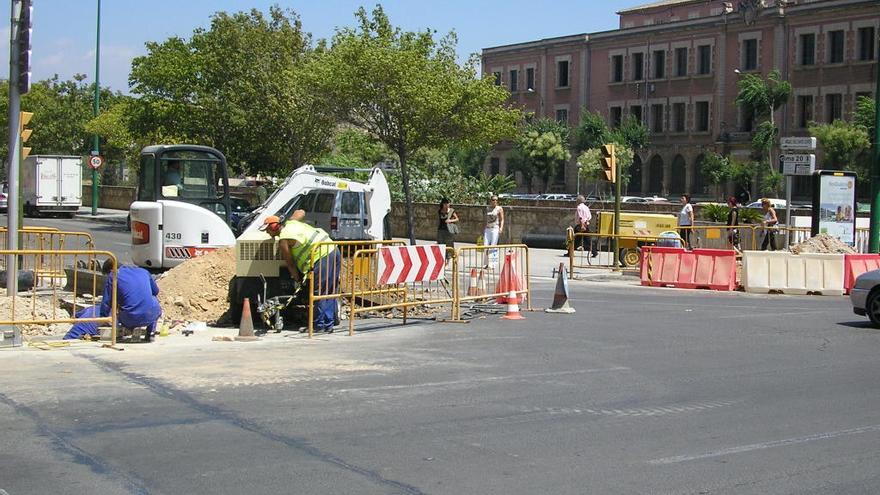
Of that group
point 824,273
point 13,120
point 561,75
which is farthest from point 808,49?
point 13,120

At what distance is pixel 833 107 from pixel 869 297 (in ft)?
160

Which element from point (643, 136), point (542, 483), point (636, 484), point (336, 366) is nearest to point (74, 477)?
point (542, 483)

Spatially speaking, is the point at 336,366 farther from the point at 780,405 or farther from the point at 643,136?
the point at 643,136

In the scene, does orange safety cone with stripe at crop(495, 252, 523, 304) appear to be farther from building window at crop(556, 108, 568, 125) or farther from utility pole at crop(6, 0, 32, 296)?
building window at crop(556, 108, 568, 125)

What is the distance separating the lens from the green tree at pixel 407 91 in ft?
100

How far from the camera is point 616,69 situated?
72875mm

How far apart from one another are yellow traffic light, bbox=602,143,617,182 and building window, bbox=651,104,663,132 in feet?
155

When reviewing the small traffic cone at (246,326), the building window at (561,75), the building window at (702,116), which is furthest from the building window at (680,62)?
the small traffic cone at (246,326)

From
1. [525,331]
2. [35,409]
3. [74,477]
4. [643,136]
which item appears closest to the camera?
[74,477]

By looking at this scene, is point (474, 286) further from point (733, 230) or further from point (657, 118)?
point (657, 118)

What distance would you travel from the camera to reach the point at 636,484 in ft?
23.1

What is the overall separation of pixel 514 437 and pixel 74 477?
3315mm

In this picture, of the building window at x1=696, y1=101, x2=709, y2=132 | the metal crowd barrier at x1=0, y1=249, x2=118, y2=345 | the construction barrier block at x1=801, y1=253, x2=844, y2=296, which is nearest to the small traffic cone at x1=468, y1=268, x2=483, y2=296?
the metal crowd barrier at x1=0, y1=249, x2=118, y2=345

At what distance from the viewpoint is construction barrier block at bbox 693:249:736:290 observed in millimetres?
22359
